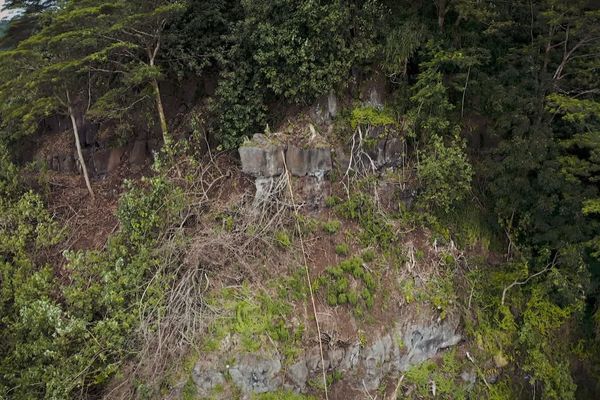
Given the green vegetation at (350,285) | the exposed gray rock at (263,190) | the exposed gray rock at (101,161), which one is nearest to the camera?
the green vegetation at (350,285)

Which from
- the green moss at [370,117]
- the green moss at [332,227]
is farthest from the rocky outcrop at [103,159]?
the green moss at [370,117]

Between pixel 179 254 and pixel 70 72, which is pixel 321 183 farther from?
pixel 70 72

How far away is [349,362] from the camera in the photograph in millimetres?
7492

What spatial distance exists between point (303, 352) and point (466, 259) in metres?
3.92

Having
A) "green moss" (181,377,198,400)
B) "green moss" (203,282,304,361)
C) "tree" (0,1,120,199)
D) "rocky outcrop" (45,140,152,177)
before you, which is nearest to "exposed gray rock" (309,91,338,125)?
"green moss" (203,282,304,361)

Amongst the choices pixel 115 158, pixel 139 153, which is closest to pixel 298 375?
pixel 139 153

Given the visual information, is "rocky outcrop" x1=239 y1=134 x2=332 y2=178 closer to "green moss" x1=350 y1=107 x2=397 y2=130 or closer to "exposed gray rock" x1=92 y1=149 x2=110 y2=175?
"green moss" x1=350 y1=107 x2=397 y2=130

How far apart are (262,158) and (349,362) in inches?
160

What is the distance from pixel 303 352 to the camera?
721cm

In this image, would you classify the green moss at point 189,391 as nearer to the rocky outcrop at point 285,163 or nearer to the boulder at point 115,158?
the rocky outcrop at point 285,163

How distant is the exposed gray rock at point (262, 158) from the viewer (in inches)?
320

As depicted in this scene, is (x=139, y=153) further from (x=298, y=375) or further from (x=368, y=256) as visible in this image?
(x=298, y=375)

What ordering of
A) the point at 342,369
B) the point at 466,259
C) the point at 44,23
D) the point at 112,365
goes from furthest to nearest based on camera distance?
the point at 44,23, the point at 466,259, the point at 342,369, the point at 112,365

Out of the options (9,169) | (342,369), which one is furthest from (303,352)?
(9,169)
